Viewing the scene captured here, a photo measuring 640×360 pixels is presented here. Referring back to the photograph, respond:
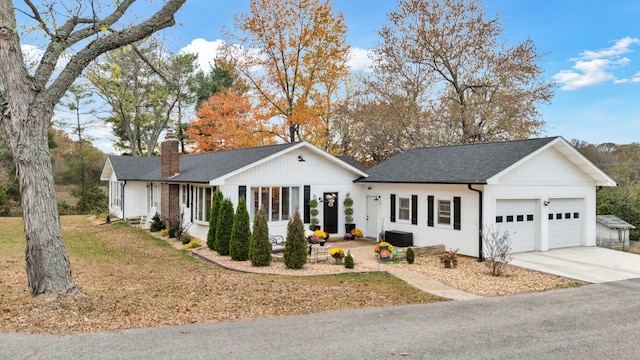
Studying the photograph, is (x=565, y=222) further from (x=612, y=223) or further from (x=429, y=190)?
(x=429, y=190)

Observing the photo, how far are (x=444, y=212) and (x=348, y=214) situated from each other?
4554 mm

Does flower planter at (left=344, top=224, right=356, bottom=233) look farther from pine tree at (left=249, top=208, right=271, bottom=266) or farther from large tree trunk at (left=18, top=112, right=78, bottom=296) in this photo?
large tree trunk at (left=18, top=112, right=78, bottom=296)

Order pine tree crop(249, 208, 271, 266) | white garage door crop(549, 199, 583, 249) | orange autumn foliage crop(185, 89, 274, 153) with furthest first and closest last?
orange autumn foliage crop(185, 89, 274, 153) → white garage door crop(549, 199, 583, 249) → pine tree crop(249, 208, 271, 266)

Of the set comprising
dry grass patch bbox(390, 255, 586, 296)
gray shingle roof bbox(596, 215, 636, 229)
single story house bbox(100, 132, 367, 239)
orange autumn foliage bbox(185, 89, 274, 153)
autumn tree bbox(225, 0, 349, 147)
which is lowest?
dry grass patch bbox(390, 255, 586, 296)

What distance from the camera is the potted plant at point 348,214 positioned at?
18844 mm

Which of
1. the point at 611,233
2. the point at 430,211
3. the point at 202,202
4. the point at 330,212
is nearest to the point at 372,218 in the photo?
the point at 330,212

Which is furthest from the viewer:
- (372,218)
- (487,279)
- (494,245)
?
(372,218)

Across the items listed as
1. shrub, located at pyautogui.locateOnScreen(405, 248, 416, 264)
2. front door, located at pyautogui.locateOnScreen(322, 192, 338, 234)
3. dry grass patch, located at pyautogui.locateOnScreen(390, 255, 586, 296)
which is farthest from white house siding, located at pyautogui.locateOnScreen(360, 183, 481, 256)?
shrub, located at pyautogui.locateOnScreen(405, 248, 416, 264)

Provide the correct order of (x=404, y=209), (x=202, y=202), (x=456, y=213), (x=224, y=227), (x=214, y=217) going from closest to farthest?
(x=224, y=227)
(x=456, y=213)
(x=214, y=217)
(x=404, y=209)
(x=202, y=202)

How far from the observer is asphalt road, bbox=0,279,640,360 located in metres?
5.88

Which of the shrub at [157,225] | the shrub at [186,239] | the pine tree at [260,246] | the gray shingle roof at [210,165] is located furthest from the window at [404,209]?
the shrub at [157,225]

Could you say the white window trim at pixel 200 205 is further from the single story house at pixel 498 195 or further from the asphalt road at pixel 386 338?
the asphalt road at pixel 386 338

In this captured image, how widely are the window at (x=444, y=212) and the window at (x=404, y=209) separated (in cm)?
146

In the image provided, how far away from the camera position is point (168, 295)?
29.5ft
